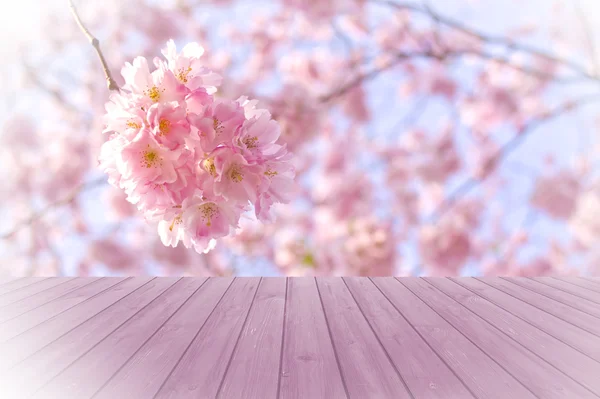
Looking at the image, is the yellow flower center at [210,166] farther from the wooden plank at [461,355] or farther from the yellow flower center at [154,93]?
the wooden plank at [461,355]

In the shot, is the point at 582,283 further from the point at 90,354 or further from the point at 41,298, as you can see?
the point at 41,298

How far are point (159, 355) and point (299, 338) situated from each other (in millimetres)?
329

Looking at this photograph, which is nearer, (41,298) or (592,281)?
(41,298)

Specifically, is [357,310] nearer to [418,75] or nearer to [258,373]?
[258,373]

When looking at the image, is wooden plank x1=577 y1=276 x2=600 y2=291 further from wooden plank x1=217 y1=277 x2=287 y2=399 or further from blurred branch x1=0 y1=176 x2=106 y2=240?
blurred branch x1=0 y1=176 x2=106 y2=240

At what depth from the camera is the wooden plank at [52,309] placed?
1.38 m

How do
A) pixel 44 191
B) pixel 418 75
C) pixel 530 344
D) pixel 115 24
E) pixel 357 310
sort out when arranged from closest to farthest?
pixel 530 344
pixel 357 310
pixel 115 24
pixel 44 191
pixel 418 75

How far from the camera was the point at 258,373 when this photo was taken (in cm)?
103

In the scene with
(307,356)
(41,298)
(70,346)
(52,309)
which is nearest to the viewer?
(307,356)

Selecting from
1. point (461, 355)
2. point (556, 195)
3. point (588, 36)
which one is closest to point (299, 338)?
point (461, 355)

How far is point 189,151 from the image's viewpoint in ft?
2.39

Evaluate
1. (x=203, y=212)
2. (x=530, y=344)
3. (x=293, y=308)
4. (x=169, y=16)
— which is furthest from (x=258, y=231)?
(x=203, y=212)

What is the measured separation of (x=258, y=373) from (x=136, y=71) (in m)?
0.62

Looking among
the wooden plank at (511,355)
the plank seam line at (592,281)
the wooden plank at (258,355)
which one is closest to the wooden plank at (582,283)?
the plank seam line at (592,281)
